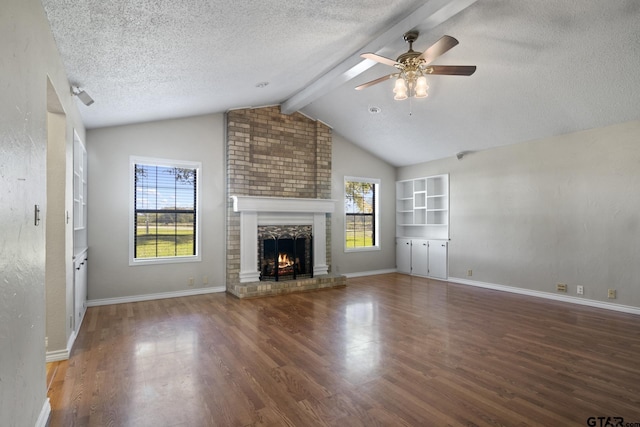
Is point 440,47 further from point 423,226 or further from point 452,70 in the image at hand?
point 423,226

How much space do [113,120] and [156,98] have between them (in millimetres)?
1012

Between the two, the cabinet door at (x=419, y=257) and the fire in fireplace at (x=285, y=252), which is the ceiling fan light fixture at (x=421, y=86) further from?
the cabinet door at (x=419, y=257)

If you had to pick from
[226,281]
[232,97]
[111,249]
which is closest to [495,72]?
[232,97]

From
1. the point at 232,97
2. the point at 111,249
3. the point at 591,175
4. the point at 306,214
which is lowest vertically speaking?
the point at 111,249

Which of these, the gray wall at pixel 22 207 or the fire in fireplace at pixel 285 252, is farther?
the fire in fireplace at pixel 285 252

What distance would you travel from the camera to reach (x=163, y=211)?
554 centimetres

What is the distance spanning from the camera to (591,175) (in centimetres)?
497

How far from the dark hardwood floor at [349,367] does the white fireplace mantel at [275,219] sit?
1138mm

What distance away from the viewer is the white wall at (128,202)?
4.96 metres

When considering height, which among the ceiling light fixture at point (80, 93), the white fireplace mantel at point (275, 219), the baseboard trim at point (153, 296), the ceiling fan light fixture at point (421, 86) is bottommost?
the baseboard trim at point (153, 296)

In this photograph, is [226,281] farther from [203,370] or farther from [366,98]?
[366,98]

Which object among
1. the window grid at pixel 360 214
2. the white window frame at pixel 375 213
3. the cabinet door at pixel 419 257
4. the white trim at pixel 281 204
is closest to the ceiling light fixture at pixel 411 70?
the white trim at pixel 281 204

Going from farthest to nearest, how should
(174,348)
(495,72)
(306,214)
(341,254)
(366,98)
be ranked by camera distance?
(341,254)
(306,214)
(366,98)
(495,72)
(174,348)

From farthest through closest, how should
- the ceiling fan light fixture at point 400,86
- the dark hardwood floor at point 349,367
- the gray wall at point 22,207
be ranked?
1. the ceiling fan light fixture at point 400,86
2. the dark hardwood floor at point 349,367
3. the gray wall at point 22,207
